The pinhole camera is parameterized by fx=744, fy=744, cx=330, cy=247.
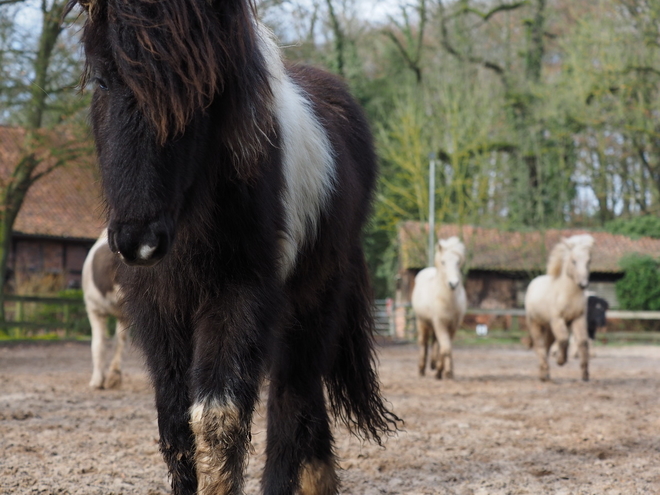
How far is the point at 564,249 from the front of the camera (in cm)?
1284

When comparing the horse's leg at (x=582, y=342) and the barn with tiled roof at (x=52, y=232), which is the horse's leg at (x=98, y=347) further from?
the barn with tiled roof at (x=52, y=232)

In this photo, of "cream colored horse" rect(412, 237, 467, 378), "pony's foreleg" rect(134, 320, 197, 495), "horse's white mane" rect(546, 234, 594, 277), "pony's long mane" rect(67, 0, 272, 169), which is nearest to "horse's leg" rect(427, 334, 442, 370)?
"cream colored horse" rect(412, 237, 467, 378)

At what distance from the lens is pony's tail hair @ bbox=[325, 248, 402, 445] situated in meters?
4.44

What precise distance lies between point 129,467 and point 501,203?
2959cm

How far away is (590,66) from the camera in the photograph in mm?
24781

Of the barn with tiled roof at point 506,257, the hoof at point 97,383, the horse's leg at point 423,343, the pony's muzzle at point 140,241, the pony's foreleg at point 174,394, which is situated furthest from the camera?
the barn with tiled roof at point 506,257

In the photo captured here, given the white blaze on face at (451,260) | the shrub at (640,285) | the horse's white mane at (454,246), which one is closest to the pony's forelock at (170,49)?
the white blaze on face at (451,260)

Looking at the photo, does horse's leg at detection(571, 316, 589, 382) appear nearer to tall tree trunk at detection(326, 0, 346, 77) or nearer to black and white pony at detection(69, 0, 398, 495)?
black and white pony at detection(69, 0, 398, 495)

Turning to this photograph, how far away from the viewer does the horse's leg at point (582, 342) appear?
12.0 metres

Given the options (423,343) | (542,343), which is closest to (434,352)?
(423,343)

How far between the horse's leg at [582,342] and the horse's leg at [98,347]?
7330mm

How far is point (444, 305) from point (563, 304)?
1.92 m

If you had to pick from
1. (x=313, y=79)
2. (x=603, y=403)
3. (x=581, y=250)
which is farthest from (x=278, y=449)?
(x=581, y=250)

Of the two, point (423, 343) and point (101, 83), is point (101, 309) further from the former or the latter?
point (101, 83)
